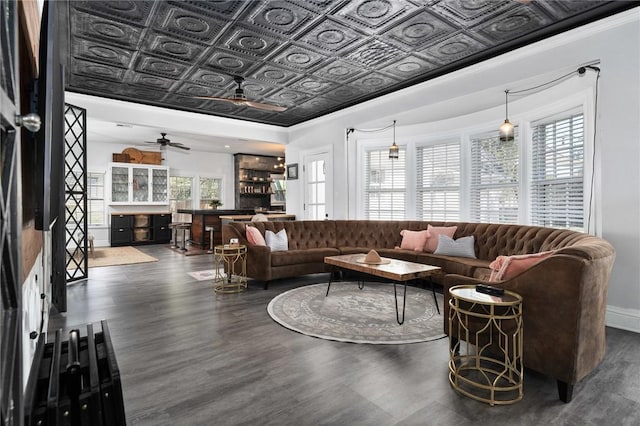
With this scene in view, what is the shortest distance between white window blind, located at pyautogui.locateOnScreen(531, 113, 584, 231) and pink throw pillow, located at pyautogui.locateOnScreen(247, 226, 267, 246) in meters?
3.79

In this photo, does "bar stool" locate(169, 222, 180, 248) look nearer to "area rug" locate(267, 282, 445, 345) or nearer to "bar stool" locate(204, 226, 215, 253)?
"bar stool" locate(204, 226, 215, 253)

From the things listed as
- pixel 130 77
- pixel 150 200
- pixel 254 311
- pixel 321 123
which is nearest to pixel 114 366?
pixel 254 311

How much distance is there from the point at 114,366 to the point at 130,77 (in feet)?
16.0

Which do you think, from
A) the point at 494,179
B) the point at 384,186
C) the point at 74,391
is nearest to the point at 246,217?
the point at 384,186

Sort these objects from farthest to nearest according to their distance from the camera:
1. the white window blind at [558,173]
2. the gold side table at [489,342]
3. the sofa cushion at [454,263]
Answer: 1. the sofa cushion at [454,263]
2. the white window blind at [558,173]
3. the gold side table at [489,342]

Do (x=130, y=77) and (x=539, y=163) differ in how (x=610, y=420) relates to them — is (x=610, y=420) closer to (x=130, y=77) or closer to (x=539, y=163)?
(x=539, y=163)

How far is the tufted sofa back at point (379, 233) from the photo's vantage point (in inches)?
174

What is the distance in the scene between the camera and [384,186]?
669 centimetres

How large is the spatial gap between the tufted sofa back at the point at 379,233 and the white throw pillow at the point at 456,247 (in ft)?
0.37

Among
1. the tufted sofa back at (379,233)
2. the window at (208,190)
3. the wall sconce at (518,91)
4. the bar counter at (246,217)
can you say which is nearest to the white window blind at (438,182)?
the tufted sofa back at (379,233)

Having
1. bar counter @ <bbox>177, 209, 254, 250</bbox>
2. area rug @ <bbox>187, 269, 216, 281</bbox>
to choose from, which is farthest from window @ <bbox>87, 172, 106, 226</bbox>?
area rug @ <bbox>187, 269, 216, 281</bbox>

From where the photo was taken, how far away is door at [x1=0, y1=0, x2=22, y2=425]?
78cm

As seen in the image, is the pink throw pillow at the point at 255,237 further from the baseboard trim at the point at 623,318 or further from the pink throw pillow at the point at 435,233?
the baseboard trim at the point at 623,318

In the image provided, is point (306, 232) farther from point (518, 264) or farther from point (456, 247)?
point (518, 264)
